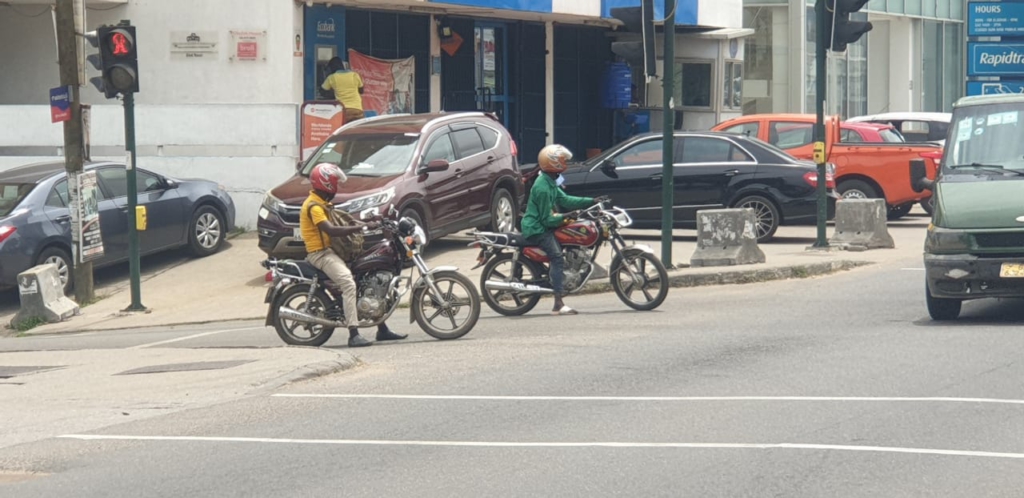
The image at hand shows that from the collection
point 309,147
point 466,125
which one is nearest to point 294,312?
point 466,125

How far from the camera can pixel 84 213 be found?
17.8 metres

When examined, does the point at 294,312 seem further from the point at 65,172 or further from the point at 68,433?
the point at 65,172

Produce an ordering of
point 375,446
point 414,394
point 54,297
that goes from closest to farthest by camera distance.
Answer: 1. point 375,446
2. point 414,394
3. point 54,297

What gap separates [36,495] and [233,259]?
13.0m

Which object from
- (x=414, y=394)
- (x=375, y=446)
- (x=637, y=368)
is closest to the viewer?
(x=375, y=446)

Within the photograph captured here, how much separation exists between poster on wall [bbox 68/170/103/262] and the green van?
9799mm

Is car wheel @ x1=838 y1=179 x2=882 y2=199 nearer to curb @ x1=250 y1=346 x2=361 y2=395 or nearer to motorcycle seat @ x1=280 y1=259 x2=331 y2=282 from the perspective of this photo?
motorcycle seat @ x1=280 y1=259 x2=331 y2=282

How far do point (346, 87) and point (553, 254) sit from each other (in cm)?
1005

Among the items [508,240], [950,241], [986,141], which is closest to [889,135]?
[986,141]

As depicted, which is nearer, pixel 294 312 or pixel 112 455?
pixel 112 455

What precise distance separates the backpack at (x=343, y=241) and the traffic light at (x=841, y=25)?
8.46 meters

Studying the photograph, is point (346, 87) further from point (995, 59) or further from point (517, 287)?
point (995, 59)

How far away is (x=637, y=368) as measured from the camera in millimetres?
10922

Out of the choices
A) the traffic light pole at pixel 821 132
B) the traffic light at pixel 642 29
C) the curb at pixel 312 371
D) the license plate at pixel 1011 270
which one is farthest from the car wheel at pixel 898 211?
the curb at pixel 312 371
